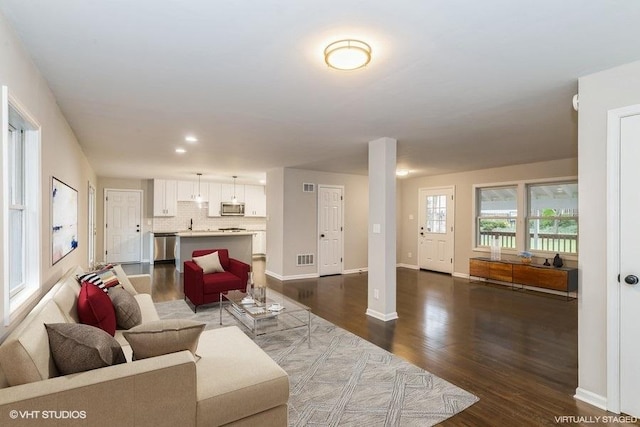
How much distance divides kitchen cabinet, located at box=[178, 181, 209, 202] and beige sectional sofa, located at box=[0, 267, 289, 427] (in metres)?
7.72

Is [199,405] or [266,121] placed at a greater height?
[266,121]

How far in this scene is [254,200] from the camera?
1031cm

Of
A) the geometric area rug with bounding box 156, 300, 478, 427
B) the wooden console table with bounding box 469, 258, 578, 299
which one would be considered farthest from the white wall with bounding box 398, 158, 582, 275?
the geometric area rug with bounding box 156, 300, 478, 427

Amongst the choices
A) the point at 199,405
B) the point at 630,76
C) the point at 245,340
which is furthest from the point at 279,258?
the point at 630,76

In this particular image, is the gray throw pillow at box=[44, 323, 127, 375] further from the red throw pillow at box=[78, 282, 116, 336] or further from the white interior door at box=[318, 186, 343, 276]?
the white interior door at box=[318, 186, 343, 276]

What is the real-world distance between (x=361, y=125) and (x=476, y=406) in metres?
2.79

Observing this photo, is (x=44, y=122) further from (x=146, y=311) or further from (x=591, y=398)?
(x=591, y=398)

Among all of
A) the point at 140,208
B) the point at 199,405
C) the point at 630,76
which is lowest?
the point at 199,405

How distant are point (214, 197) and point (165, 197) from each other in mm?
1299

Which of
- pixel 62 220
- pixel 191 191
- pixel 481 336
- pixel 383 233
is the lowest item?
pixel 481 336

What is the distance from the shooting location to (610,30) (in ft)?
6.04

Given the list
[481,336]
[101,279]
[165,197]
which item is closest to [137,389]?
[101,279]

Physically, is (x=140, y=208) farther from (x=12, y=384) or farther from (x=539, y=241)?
(x=539, y=241)

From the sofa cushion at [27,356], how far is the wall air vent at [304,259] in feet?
17.9
